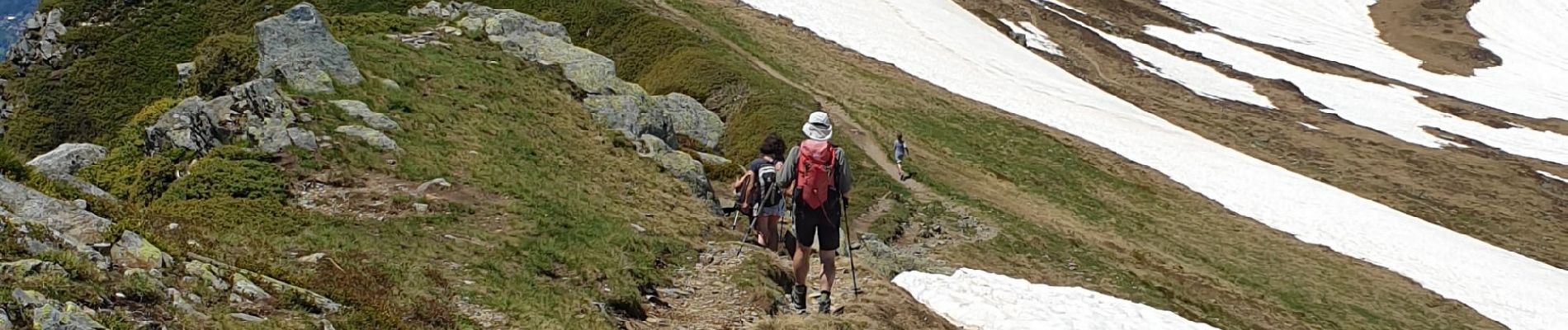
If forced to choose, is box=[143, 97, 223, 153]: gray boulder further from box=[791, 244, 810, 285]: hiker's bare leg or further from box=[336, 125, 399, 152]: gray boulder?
box=[791, 244, 810, 285]: hiker's bare leg

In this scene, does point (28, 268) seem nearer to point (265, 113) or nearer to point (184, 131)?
point (184, 131)

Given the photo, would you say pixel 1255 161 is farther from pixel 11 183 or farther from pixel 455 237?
pixel 11 183

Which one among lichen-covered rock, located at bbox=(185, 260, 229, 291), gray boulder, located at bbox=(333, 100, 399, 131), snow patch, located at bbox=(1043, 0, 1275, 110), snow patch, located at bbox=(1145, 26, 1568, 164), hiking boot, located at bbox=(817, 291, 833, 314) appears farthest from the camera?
snow patch, located at bbox=(1043, 0, 1275, 110)

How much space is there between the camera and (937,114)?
45000 mm

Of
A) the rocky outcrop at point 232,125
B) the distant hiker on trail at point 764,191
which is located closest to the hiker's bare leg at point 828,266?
the distant hiker on trail at point 764,191

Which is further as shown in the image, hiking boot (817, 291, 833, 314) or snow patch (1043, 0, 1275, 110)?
snow patch (1043, 0, 1275, 110)

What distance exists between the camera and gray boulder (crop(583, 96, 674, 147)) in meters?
24.6

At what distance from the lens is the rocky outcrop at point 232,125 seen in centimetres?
1708

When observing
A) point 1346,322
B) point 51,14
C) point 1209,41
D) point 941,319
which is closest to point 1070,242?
point 1346,322

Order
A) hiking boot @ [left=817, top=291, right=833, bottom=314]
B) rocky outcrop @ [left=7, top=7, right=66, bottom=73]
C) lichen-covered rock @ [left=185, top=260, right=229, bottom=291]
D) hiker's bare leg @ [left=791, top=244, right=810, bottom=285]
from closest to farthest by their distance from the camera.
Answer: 1. lichen-covered rock @ [left=185, top=260, right=229, bottom=291]
2. hiker's bare leg @ [left=791, top=244, right=810, bottom=285]
3. hiking boot @ [left=817, top=291, right=833, bottom=314]
4. rocky outcrop @ [left=7, top=7, right=66, bottom=73]

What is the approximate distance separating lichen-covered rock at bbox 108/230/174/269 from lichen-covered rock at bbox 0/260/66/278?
0.78 m

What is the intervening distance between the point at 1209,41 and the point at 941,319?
80.4m

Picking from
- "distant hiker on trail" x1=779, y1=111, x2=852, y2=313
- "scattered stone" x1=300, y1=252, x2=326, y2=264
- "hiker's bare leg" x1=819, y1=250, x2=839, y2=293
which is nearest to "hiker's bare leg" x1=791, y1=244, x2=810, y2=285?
"distant hiker on trail" x1=779, y1=111, x2=852, y2=313

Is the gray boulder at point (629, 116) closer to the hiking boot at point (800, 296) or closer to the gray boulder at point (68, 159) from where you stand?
the gray boulder at point (68, 159)
